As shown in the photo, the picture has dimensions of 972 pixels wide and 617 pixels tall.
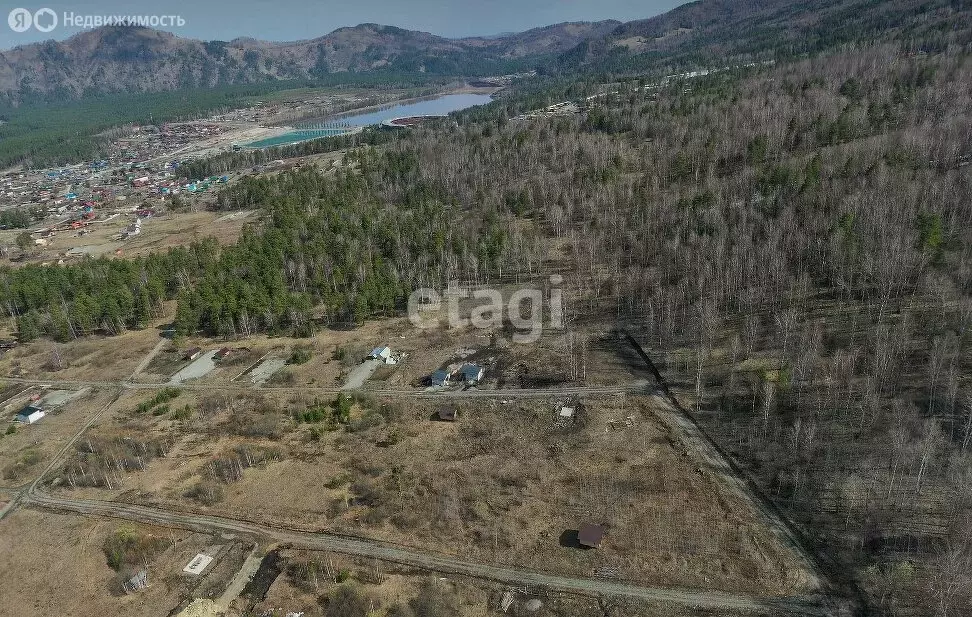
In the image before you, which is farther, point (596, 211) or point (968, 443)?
point (596, 211)

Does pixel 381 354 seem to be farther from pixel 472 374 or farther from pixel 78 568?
pixel 78 568

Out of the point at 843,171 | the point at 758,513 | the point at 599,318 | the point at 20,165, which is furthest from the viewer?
the point at 20,165

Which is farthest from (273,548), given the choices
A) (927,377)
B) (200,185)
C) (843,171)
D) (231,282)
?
(200,185)

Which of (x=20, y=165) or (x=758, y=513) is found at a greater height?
(x=20, y=165)

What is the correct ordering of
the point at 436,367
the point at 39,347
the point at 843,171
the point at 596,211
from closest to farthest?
the point at 436,367, the point at 39,347, the point at 843,171, the point at 596,211

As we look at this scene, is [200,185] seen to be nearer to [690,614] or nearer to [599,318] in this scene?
[599,318]

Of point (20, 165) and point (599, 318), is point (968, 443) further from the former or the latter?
point (20, 165)

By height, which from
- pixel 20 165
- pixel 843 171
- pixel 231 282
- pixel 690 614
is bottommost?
pixel 690 614
